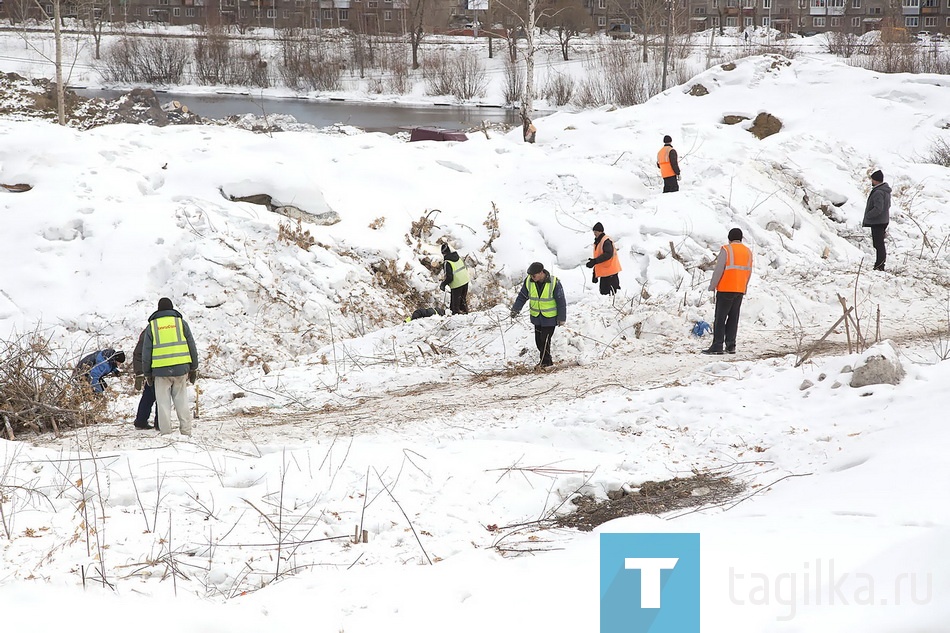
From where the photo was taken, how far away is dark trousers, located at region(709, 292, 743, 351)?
9.74 metres

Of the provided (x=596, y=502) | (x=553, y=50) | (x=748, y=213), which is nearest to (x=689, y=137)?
(x=748, y=213)

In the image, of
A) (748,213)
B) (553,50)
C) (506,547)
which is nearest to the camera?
(506,547)

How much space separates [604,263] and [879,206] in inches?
201

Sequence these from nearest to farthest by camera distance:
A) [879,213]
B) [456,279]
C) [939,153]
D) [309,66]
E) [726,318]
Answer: [726,318] < [456,279] < [879,213] < [939,153] < [309,66]

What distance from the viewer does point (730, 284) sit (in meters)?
9.69

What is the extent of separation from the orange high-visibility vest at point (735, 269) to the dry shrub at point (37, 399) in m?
7.35

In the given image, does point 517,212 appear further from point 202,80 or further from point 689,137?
point 202,80

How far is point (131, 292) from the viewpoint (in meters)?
12.4

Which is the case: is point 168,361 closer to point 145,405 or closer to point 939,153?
point 145,405

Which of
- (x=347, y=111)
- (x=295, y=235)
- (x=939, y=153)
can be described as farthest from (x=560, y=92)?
(x=295, y=235)

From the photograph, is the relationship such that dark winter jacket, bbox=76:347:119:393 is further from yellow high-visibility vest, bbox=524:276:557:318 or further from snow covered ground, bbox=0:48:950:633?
yellow high-visibility vest, bbox=524:276:557:318

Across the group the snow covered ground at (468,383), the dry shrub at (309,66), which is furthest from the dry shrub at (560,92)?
the snow covered ground at (468,383)

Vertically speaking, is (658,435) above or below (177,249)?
below

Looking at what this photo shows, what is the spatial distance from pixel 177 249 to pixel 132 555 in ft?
29.7
